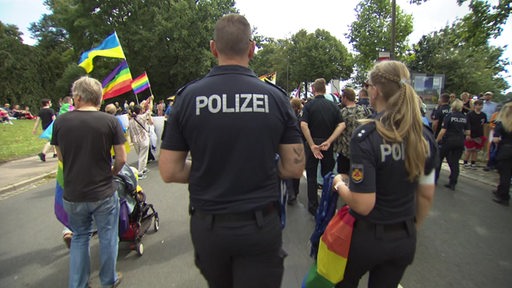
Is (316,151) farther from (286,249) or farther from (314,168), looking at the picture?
(286,249)

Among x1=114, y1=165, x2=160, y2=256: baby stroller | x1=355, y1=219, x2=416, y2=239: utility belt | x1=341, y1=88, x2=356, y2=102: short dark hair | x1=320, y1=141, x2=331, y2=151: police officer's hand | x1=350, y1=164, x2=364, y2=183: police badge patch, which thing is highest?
x1=341, y1=88, x2=356, y2=102: short dark hair

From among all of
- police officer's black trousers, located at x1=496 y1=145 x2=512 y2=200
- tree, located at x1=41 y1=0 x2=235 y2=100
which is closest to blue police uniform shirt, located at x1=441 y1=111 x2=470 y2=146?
police officer's black trousers, located at x1=496 y1=145 x2=512 y2=200

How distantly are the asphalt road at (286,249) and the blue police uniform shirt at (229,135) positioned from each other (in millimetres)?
1923

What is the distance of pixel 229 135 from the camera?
60.4 inches

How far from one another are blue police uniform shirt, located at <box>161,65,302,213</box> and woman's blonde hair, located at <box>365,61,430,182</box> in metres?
0.59

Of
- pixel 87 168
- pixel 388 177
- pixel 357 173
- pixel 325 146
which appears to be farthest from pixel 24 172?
pixel 388 177

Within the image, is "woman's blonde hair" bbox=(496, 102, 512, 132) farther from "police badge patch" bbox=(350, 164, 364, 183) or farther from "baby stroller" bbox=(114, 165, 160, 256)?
"baby stroller" bbox=(114, 165, 160, 256)

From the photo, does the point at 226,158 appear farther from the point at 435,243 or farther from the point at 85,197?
the point at 435,243

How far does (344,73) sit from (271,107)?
172 feet

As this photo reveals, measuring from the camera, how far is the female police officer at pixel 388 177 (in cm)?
173

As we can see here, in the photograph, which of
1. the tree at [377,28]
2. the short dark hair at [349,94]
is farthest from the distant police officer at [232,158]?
the tree at [377,28]

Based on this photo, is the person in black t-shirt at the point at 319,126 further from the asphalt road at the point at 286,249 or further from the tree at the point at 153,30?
the tree at the point at 153,30

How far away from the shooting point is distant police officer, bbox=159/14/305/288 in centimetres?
155

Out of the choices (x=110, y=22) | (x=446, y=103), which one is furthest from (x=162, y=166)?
(x=110, y=22)
